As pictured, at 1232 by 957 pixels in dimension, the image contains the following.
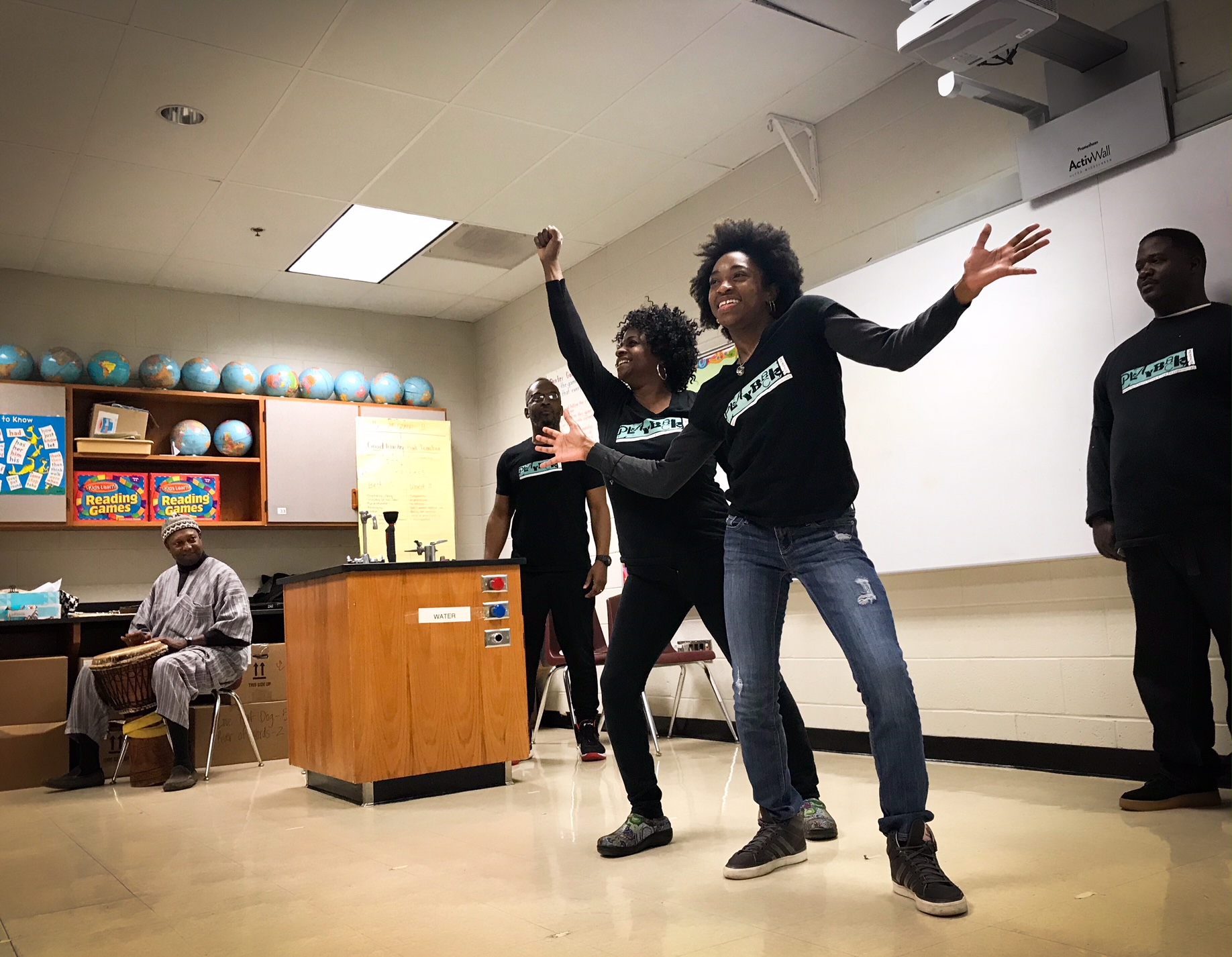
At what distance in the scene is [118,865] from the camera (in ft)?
9.33

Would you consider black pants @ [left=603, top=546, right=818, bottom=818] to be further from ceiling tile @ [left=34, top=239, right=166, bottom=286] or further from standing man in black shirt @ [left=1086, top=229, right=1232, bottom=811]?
ceiling tile @ [left=34, top=239, right=166, bottom=286]

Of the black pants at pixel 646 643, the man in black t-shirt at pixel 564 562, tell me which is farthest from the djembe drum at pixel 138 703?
the black pants at pixel 646 643

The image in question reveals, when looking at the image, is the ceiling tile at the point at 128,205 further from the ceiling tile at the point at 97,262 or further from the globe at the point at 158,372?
the globe at the point at 158,372

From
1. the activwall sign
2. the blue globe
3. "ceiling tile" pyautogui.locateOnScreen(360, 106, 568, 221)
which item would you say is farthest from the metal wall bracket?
the blue globe

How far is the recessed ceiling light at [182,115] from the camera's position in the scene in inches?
174

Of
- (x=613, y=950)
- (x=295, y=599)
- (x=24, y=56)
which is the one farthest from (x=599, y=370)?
(x=24, y=56)

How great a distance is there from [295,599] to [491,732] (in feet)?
3.71

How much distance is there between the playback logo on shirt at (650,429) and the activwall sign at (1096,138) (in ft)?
5.80

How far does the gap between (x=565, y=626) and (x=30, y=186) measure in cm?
354

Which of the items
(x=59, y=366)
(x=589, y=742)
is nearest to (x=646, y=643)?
(x=589, y=742)

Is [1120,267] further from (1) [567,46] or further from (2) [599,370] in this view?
(1) [567,46]

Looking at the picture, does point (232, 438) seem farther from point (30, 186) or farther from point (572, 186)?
point (572, 186)

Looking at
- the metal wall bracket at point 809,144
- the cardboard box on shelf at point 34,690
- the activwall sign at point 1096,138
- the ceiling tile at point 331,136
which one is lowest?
the cardboard box on shelf at point 34,690

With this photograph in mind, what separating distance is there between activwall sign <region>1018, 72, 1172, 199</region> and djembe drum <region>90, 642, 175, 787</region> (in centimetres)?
437
